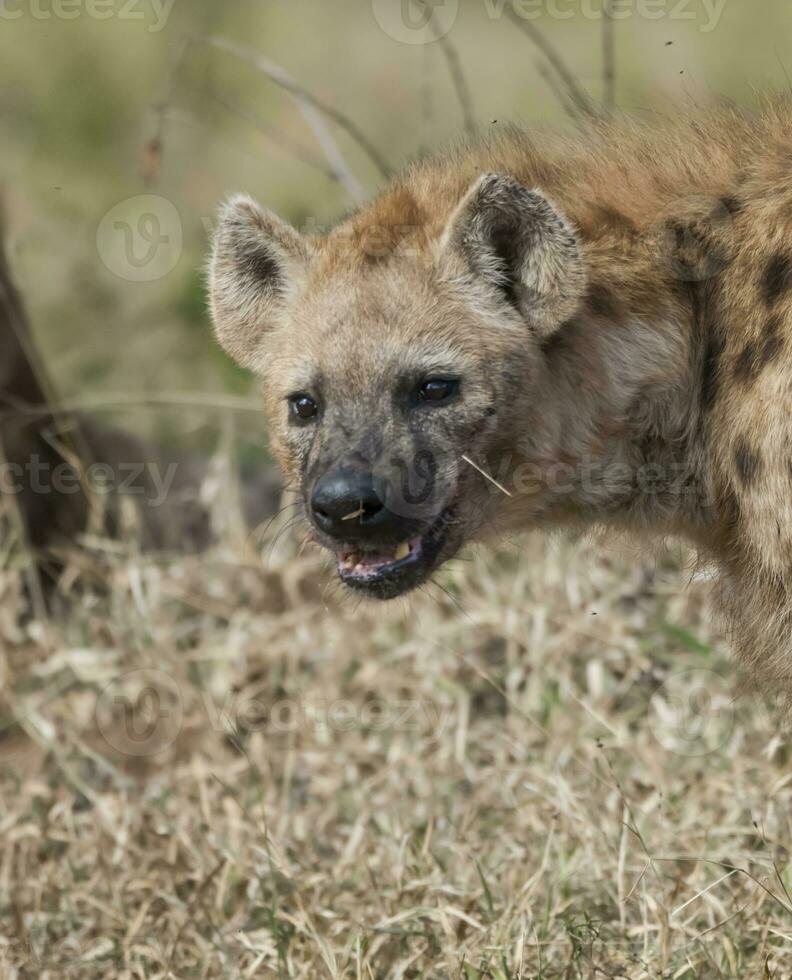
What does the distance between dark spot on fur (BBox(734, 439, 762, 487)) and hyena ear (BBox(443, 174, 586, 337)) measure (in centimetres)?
47

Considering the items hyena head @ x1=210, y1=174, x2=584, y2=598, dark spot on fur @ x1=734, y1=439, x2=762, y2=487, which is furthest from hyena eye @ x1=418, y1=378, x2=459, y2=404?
dark spot on fur @ x1=734, y1=439, x2=762, y2=487

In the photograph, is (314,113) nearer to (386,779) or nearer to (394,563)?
(386,779)

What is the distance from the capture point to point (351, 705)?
482 centimetres

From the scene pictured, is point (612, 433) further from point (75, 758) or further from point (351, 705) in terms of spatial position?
point (75, 758)

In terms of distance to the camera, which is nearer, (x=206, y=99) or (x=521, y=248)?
(x=521, y=248)

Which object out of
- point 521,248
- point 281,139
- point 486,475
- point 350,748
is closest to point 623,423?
point 486,475

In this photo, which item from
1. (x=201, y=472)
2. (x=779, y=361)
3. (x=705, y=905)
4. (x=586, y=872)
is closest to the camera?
(x=779, y=361)

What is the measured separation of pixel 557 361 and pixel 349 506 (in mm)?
610

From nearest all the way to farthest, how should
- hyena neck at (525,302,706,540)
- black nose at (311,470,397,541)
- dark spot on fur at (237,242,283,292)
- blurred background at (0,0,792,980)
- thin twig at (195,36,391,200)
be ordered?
black nose at (311,470,397,541) → hyena neck at (525,302,706,540) → blurred background at (0,0,792,980) → dark spot on fur at (237,242,283,292) → thin twig at (195,36,391,200)

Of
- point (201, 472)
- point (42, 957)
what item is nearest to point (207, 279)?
point (42, 957)

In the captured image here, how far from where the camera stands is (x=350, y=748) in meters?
4.62

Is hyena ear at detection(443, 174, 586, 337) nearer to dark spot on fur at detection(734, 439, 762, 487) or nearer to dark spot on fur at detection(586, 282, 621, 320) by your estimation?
dark spot on fur at detection(586, 282, 621, 320)

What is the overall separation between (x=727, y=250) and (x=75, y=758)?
2.82 m

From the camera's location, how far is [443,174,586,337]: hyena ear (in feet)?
10.0
